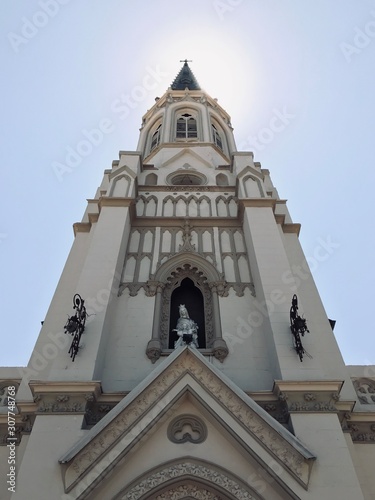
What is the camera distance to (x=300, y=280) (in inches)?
487

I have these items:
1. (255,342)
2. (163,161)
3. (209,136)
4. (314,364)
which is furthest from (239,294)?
(209,136)

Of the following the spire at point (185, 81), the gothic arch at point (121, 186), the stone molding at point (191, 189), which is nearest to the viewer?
the gothic arch at point (121, 186)

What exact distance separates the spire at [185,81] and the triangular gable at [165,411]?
85.0 feet

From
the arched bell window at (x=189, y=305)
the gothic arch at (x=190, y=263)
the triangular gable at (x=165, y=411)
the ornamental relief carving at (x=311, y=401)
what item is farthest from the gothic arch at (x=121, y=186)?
the ornamental relief carving at (x=311, y=401)

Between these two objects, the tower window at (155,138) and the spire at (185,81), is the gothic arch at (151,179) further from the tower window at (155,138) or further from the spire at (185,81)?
the spire at (185,81)

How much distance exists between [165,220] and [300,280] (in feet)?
15.6

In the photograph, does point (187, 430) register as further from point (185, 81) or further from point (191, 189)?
point (185, 81)

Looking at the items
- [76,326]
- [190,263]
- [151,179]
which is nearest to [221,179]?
[151,179]

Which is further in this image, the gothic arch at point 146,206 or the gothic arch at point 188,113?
the gothic arch at point 188,113

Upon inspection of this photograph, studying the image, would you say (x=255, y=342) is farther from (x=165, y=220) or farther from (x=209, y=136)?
(x=209, y=136)

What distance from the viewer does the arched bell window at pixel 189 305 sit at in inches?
439

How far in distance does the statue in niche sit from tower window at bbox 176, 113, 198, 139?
45.8 ft

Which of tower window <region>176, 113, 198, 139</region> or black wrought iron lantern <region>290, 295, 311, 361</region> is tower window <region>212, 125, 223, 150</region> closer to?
tower window <region>176, 113, 198, 139</region>

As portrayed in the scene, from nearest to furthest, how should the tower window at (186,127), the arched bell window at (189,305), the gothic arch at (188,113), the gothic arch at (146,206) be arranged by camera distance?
the arched bell window at (189,305) → the gothic arch at (146,206) → the gothic arch at (188,113) → the tower window at (186,127)
